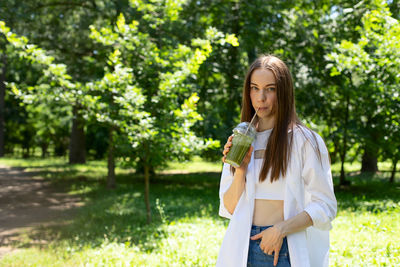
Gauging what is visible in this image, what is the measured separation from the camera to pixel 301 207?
6.18ft

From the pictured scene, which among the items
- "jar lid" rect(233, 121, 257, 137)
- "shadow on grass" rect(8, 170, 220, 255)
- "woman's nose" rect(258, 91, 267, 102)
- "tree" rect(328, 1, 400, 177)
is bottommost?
"shadow on grass" rect(8, 170, 220, 255)

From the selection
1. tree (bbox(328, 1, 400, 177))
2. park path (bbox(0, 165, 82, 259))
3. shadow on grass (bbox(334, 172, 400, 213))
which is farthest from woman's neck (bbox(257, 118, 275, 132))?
shadow on grass (bbox(334, 172, 400, 213))

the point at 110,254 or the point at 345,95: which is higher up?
the point at 345,95

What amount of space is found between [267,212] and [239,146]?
0.35 meters

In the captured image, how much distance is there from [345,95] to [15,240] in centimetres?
918

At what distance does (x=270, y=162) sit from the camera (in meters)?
1.92

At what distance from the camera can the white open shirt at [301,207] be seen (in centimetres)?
181

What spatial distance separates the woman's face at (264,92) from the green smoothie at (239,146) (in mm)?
142

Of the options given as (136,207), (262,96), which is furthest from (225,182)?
(136,207)

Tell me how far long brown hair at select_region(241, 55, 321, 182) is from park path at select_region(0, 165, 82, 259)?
205 inches

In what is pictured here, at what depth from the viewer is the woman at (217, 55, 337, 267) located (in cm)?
181

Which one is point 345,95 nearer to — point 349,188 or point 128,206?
point 349,188

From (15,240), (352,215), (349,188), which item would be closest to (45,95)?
(15,240)

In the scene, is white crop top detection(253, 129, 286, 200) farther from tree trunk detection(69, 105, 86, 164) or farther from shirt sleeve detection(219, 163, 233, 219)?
tree trunk detection(69, 105, 86, 164)
